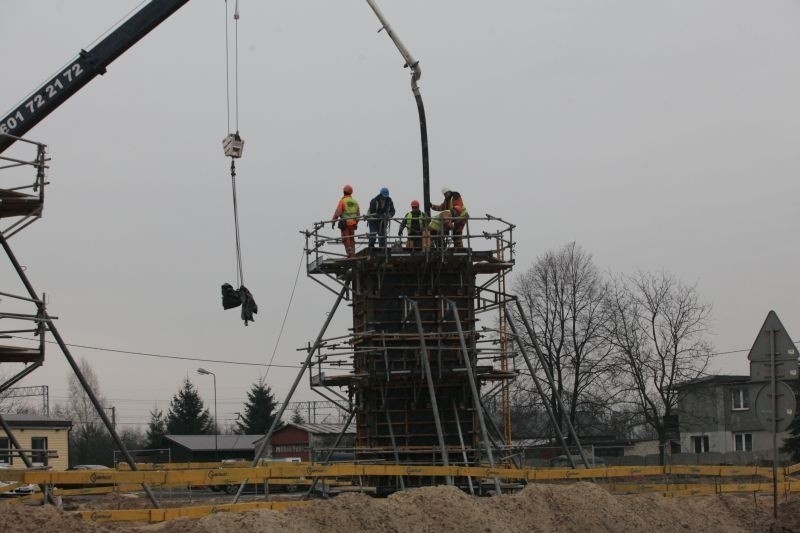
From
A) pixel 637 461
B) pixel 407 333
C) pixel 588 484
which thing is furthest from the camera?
pixel 637 461

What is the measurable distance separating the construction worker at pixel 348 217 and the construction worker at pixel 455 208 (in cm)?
203

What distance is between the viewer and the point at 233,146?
23.2 metres

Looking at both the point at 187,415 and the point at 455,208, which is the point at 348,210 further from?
the point at 187,415

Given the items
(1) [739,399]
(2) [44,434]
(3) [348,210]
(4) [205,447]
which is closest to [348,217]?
(3) [348,210]

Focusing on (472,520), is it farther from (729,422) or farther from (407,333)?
(729,422)

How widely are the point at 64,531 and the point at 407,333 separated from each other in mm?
14573

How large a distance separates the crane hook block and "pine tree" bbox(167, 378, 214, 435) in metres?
55.2

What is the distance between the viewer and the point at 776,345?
655 inches

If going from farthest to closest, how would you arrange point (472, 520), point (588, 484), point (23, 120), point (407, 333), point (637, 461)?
point (637, 461)
point (407, 333)
point (23, 120)
point (588, 484)
point (472, 520)

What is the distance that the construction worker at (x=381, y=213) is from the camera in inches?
1049

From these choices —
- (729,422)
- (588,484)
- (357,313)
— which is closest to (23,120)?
(357,313)

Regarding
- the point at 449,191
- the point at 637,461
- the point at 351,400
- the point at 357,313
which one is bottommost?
the point at 637,461

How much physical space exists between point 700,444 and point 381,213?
148ft

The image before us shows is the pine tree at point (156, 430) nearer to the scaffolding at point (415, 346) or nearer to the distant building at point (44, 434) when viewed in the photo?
the distant building at point (44, 434)
